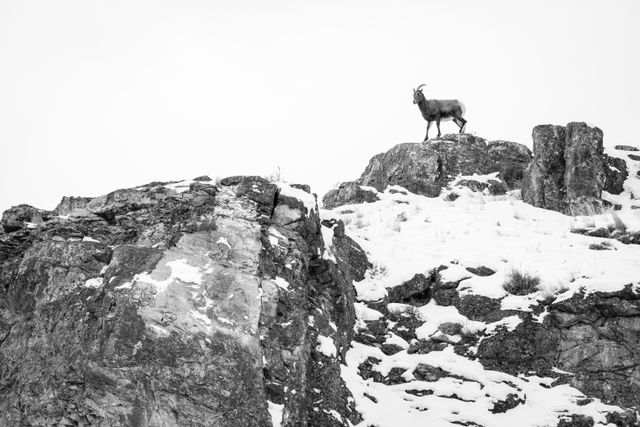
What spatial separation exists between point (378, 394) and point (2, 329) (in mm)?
5915

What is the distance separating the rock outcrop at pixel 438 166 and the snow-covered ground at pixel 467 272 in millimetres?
961

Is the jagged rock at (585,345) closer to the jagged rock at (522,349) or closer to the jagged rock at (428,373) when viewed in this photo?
the jagged rock at (522,349)

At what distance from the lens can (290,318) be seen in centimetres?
1010

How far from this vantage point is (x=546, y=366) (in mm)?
11359

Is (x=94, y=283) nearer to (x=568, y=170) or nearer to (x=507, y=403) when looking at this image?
(x=507, y=403)

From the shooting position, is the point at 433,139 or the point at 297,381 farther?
the point at 433,139

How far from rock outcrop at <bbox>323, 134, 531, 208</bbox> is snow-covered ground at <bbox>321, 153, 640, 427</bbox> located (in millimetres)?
961

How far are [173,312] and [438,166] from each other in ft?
44.9

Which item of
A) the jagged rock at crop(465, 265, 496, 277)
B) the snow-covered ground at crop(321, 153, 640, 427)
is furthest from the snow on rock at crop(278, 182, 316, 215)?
the jagged rock at crop(465, 265, 496, 277)

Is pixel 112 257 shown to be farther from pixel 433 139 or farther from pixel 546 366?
pixel 433 139

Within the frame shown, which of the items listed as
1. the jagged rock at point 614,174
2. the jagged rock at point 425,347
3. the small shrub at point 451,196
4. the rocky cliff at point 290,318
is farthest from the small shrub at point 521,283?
the jagged rock at point 614,174

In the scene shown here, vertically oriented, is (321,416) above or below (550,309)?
below

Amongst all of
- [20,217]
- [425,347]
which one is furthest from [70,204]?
[425,347]

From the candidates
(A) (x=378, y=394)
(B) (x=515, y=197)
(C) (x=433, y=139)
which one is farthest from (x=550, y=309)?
(C) (x=433, y=139)
